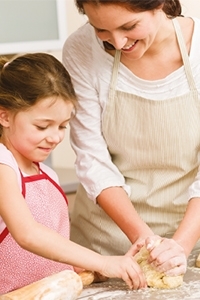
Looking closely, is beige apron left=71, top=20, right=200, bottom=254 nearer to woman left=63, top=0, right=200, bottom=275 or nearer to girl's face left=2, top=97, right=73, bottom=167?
woman left=63, top=0, right=200, bottom=275

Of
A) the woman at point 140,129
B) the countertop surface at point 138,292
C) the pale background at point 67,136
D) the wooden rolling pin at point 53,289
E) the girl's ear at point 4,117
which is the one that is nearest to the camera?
the wooden rolling pin at point 53,289

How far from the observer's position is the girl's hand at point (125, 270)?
154cm

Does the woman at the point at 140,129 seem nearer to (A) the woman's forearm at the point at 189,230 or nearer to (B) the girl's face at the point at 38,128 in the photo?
(A) the woman's forearm at the point at 189,230

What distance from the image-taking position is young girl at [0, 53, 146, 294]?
4.85 feet

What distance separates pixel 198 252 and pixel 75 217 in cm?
38

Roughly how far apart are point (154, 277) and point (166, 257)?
2.1 inches

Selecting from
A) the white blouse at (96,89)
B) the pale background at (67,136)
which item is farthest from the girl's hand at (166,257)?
the pale background at (67,136)

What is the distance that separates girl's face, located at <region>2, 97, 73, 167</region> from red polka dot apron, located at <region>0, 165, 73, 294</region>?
0.07 metres

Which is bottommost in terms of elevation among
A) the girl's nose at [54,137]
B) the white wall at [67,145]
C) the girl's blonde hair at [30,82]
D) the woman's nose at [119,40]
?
the white wall at [67,145]

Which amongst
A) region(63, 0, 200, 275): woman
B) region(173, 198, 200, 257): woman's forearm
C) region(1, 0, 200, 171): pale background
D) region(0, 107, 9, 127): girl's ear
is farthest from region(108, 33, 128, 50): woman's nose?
region(1, 0, 200, 171): pale background

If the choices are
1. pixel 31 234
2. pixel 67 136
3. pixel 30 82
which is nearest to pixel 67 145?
pixel 67 136

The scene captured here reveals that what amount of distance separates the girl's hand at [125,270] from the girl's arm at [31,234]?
0.05 ft

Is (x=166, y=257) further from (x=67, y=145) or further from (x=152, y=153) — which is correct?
(x=67, y=145)

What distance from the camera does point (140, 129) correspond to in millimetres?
1824
